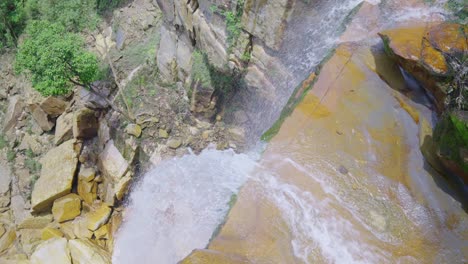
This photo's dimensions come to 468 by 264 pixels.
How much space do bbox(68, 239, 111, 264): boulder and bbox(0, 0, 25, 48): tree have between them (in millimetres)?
9910

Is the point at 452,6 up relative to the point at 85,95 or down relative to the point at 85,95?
up

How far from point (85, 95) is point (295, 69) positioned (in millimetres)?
7441

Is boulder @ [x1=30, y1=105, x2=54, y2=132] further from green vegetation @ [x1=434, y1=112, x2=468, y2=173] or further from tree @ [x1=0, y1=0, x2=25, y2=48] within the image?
green vegetation @ [x1=434, y1=112, x2=468, y2=173]

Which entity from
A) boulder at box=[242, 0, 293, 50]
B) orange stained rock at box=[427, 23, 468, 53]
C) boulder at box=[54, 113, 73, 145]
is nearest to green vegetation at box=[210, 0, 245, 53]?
boulder at box=[242, 0, 293, 50]

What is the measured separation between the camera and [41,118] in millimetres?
13102

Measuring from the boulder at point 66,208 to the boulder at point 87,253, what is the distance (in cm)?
117

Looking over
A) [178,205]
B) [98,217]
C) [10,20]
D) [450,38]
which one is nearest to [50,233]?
[98,217]

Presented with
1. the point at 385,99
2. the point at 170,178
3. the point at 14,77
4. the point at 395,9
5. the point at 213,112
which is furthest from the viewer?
the point at 14,77

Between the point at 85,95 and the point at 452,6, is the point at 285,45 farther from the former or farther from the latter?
the point at 85,95

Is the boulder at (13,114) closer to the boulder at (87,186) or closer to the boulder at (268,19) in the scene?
the boulder at (87,186)

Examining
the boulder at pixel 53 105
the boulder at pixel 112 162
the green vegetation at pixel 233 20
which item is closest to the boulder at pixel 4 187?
the boulder at pixel 53 105

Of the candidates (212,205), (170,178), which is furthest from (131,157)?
(212,205)

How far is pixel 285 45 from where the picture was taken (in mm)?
8945

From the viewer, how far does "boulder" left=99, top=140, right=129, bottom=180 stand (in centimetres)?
1064
